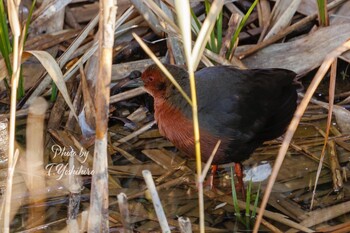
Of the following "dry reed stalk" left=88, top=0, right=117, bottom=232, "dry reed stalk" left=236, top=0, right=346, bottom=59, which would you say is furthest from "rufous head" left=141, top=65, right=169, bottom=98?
"dry reed stalk" left=88, top=0, right=117, bottom=232

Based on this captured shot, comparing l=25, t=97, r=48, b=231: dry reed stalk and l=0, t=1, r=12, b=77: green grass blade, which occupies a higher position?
l=0, t=1, r=12, b=77: green grass blade

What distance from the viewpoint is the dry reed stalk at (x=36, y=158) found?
11.8ft

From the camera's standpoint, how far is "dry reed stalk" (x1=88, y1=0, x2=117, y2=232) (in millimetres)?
2367

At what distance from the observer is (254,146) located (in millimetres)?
3682

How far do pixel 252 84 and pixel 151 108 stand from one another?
0.89 meters

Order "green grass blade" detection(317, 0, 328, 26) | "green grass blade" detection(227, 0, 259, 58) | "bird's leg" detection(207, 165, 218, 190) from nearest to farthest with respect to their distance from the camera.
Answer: "bird's leg" detection(207, 165, 218, 190)
"green grass blade" detection(227, 0, 259, 58)
"green grass blade" detection(317, 0, 328, 26)

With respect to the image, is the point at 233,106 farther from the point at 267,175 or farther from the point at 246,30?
the point at 246,30

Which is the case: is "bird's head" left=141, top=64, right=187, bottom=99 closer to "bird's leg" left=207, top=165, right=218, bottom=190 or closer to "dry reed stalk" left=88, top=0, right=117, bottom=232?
"bird's leg" left=207, top=165, right=218, bottom=190

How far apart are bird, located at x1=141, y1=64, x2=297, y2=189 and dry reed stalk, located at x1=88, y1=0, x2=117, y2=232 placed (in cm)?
101

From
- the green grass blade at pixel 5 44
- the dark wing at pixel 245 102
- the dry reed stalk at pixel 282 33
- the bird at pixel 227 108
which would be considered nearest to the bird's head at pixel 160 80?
the bird at pixel 227 108

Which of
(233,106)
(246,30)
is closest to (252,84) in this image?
(233,106)

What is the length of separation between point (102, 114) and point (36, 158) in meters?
1.57

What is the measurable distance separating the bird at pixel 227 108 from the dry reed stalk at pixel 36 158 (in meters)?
0.67

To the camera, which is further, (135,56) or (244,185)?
(135,56)
